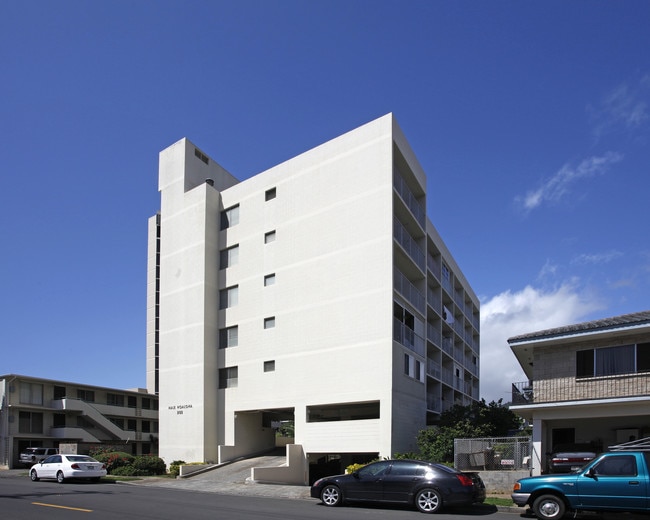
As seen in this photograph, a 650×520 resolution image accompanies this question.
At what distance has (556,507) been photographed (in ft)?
44.0

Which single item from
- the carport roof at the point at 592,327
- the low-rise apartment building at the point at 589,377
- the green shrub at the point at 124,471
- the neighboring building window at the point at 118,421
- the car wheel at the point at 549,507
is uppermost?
the carport roof at the point at 592,327

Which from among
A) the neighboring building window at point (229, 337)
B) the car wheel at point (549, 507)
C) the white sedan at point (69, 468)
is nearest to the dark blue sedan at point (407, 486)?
the car wheel at point (549, 507)

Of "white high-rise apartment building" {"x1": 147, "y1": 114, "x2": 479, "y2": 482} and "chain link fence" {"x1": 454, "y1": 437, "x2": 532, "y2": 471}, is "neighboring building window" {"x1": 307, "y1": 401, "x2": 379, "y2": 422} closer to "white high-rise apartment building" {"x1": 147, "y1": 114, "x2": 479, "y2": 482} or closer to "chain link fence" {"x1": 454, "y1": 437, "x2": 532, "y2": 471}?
"white high-rise apartment building" {"x1": 147, "y1": 114, "x2": 479, "y2": 482}

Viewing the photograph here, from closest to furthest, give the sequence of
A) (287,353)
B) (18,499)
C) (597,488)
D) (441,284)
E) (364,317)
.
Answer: (597,488)
(18,499)
(364,317)
(287,353)
(441,284)

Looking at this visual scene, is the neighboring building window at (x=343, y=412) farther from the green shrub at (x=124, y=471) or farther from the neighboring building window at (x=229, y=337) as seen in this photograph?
→ the green shrub at (x=124, y=471)

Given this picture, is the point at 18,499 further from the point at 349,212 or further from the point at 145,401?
the point at 145,401

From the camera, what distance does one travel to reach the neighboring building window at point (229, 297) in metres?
36.0

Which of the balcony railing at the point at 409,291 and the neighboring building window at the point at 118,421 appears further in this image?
the neighboring building window at the point at 118,421

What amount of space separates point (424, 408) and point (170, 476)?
1415 centimetres

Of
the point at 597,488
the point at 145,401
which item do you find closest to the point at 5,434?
the point at 145,401

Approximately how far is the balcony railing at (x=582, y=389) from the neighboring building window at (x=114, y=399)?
156 ft

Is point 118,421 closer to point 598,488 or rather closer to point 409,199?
point 409,199

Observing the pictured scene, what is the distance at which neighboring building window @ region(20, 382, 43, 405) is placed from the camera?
164 ft

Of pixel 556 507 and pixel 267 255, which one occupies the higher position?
pixel 267 255
